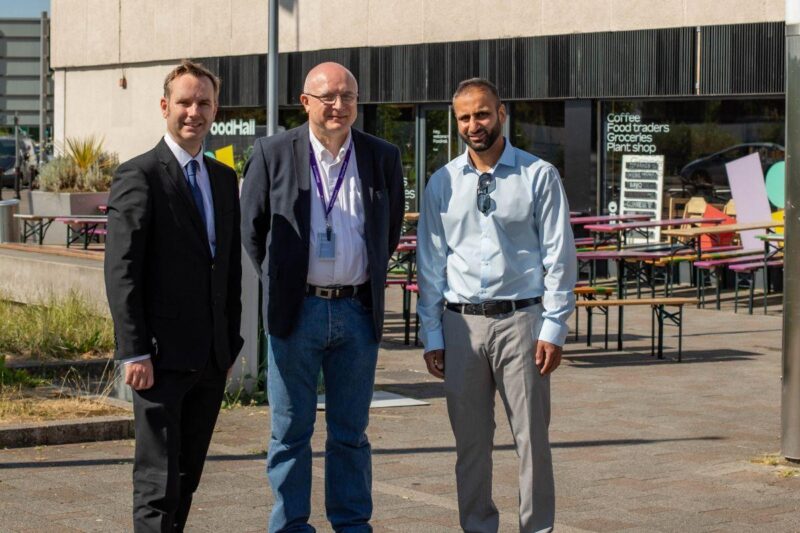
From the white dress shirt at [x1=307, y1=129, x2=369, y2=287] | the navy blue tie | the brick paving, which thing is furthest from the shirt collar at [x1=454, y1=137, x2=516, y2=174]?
the brick paving

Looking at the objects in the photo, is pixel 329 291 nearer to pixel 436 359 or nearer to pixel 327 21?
pixel 436 359

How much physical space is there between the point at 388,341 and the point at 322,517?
7.21m

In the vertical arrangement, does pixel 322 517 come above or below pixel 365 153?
below

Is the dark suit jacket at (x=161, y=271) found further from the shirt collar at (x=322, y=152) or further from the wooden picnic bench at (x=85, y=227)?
the wooden picnic bench at (x=85, y=227)

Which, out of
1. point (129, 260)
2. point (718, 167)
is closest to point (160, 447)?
point (129, 260)

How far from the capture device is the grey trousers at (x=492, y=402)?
552cm

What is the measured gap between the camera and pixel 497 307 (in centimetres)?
552

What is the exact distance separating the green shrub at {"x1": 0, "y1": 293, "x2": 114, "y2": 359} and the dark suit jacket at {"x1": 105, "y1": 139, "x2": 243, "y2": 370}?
244 inches

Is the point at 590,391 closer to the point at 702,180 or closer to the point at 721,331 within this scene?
the point at 721,331

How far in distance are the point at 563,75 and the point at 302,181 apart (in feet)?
52.4

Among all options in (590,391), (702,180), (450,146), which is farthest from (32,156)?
(590,391)

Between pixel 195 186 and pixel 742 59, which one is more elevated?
pixel 742 59

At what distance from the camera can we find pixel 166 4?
1129 inches

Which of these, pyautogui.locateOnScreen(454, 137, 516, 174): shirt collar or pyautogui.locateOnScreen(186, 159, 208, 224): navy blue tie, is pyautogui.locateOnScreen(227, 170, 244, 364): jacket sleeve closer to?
pyautogui.locateOnScreen(186, 159, 208, 224): navy blue tie
